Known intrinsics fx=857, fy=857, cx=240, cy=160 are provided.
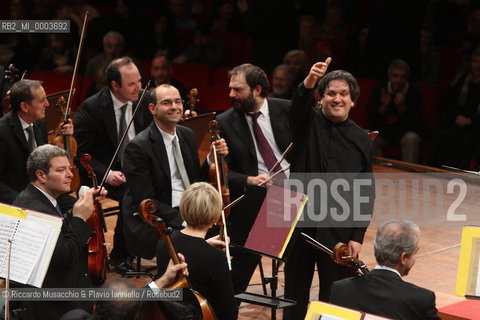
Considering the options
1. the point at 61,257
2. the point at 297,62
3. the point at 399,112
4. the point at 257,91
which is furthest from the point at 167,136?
the point at 399,112

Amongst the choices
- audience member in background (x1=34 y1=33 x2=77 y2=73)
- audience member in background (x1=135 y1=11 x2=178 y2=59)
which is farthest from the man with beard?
audience member in background (x1=135 y1=11 x2=178 y2=59)

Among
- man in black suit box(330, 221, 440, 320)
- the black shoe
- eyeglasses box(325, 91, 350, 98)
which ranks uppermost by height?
eyeglasses box(325, 91, 350, 98)

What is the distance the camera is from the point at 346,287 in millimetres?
3367

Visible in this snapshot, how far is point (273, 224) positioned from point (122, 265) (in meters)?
1.63

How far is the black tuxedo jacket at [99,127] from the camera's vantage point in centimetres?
555

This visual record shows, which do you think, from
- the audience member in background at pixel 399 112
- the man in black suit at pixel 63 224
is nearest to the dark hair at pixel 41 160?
the man in black suit at pixel 63 224

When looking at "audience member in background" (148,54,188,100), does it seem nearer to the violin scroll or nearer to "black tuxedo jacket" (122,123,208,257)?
"black tuxedo jacket" (122,123,208,257)

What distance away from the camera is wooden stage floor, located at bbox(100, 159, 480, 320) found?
16.3ft

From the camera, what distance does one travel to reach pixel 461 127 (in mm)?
7453

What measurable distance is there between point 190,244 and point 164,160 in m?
1.39

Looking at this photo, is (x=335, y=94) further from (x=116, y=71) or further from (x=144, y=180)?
(x=116, y=71)

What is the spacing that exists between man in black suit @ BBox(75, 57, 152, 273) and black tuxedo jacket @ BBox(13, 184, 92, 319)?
146 cm

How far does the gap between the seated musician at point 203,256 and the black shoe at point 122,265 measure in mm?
1715

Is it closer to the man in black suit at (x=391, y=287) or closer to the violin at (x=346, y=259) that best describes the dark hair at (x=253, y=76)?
the violin at (x=346, y=259)
